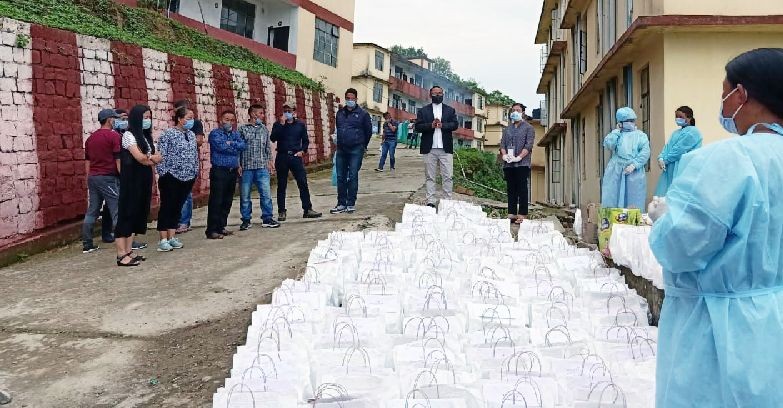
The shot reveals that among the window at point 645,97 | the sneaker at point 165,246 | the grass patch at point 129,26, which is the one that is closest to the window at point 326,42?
the grass patch at point 129,26

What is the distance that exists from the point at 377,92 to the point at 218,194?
2796 centimetres

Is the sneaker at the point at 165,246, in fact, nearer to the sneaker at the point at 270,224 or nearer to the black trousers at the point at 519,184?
the sneaker at the point at 270,224

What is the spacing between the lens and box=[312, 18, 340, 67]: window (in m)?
19.7

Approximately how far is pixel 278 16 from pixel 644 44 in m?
13.4

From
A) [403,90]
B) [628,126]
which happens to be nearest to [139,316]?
[628,126]

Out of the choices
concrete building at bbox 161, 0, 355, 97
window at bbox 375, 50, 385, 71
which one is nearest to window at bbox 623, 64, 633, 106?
concrete building at bbox 161, 0, 355, 97

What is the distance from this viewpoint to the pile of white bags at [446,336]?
2.02 m

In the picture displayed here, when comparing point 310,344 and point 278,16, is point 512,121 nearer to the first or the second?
point 310,344

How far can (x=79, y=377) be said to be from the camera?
2.89 m

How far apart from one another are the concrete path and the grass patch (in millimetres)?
2953

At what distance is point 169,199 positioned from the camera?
557 centimetres

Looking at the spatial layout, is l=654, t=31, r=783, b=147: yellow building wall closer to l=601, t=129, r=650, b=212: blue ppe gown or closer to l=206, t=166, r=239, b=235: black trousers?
l=601, t=129, r=650, b=212: blue ppe gown

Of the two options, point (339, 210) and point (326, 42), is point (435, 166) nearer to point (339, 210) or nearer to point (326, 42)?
point (339, 210)

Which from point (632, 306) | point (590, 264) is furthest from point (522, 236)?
point (632, 306)
